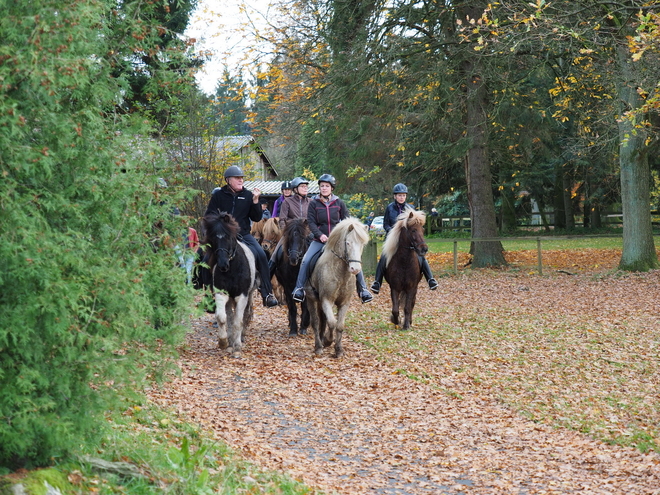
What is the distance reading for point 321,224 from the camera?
11852 mm

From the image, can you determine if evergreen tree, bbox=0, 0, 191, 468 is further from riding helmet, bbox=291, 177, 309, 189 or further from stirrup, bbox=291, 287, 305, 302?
riding helmet, bbox=291, 177, 309, 189

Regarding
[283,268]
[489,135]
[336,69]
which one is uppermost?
[336,69]

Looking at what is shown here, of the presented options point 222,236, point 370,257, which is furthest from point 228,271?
point 370,257

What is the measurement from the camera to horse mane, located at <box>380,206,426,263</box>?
12.2 meters

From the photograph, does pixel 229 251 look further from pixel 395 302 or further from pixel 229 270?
pixel 395 302

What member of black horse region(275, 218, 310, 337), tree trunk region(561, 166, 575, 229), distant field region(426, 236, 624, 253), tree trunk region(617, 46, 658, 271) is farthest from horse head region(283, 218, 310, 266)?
tree trunk region(561, 166, 575, 229)

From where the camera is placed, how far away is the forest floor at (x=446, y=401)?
622 centimetres

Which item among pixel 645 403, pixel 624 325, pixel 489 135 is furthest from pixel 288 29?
pixel 645 403

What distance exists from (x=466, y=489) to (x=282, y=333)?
745 cm

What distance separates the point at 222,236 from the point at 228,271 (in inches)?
22.2

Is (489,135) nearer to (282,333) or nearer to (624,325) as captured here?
(624,325)

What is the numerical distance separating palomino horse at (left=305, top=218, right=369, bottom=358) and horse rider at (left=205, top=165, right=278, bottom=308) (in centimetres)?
82

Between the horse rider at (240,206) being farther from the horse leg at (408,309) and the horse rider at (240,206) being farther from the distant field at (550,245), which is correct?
the distant field at (550,245)

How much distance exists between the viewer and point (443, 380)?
9516 millimetres
